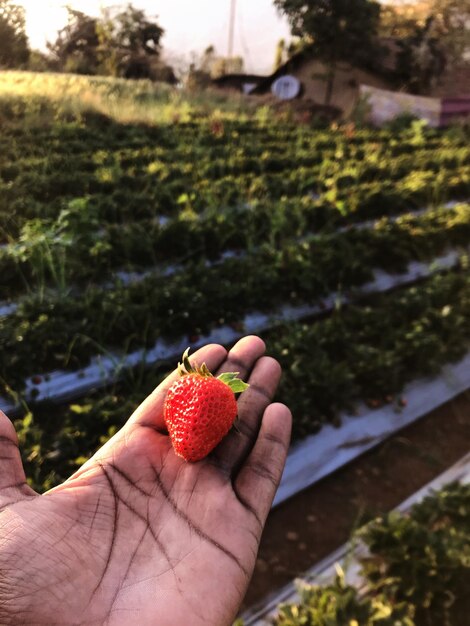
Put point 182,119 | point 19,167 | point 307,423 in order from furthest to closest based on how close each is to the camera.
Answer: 1. point 182,119
2. point 19,167
3. point 307,423

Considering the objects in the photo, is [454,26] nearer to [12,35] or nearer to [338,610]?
[12,35]

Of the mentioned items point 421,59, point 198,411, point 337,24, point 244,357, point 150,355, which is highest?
point 337,24

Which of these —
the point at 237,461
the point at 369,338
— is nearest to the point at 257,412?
the point at 237,461

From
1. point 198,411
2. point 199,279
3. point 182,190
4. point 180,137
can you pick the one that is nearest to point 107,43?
point 180,137

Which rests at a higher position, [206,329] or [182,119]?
[182,119]

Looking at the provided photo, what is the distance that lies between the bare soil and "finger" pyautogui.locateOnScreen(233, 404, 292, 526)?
717 mm

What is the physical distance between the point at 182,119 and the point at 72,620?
29.1 feet

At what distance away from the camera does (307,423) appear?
2.60 m

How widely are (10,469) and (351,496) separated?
1748 millimetres

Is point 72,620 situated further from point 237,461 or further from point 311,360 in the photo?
point 311,360

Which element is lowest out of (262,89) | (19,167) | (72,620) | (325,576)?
(325,576)

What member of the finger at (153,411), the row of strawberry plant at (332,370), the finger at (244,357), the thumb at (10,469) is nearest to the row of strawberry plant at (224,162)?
the row of strawberry plant at (332,370)

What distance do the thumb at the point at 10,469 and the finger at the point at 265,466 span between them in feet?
1.89

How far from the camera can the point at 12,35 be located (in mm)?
5508
